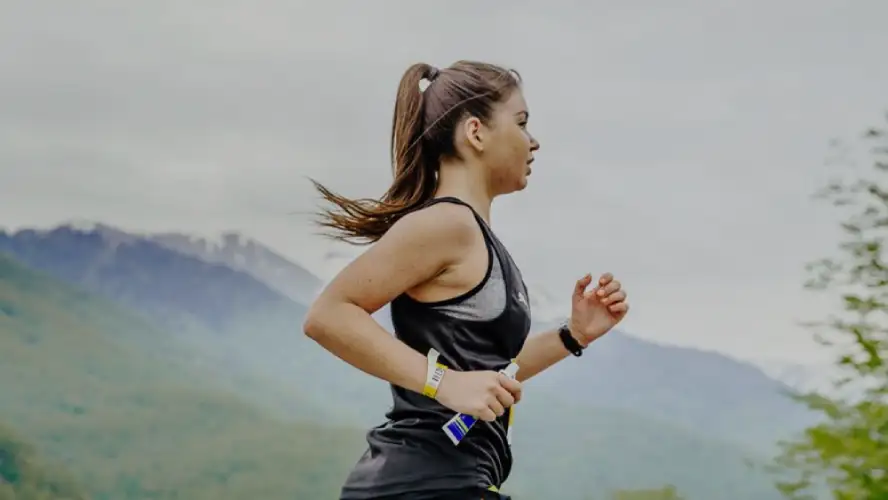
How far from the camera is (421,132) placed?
173cm

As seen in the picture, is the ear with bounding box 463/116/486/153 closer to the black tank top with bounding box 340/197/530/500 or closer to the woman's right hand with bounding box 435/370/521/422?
the black tank top with bounding box 340/197/530/500

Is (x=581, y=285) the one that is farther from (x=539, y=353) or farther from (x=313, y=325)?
(x=313, y=325)

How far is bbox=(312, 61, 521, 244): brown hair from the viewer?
1.71 meters

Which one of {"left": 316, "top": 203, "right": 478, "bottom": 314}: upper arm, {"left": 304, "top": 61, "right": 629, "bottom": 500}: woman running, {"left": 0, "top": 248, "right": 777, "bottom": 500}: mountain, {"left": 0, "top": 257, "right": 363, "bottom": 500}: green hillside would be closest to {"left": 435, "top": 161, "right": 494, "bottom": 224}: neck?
{"left": 304, "top": 61, "right": 629, "bottom": 500}: woman running

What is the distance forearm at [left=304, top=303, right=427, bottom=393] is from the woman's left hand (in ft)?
1.49

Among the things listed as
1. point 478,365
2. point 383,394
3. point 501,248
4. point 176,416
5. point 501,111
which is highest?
point 383,394

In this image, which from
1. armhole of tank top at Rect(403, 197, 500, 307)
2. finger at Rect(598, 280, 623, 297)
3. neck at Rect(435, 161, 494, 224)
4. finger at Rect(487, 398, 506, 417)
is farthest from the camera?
finger at Rect(598, 280, 623, 297)

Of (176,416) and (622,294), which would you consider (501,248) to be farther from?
(176,416)

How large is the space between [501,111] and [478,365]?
1.22 feet

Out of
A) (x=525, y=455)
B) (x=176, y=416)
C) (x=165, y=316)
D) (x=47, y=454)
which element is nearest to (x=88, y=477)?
(x=47, y=454)

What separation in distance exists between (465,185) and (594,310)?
343 mm

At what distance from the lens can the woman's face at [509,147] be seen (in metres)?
1.70

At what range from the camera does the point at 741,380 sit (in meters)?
21.2

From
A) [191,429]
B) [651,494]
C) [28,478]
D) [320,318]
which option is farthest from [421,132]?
[191,429]
